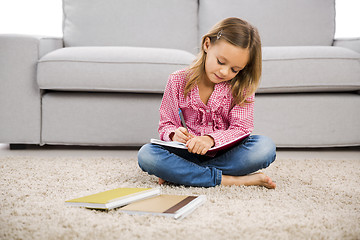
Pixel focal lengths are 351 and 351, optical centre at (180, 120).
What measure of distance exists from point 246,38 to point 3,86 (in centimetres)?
126

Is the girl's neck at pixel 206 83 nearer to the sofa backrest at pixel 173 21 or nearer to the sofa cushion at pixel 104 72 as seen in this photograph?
the sofa cushion at pixel 104 72

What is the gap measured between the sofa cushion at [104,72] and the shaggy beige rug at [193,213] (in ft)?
1.52

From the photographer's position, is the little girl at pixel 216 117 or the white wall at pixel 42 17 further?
the white wall at pixel 42 17

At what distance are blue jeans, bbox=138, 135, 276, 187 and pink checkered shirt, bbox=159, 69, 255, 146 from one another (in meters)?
0.07

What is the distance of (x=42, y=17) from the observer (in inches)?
103

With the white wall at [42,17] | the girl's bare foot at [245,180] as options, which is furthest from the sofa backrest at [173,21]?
the girl's bare foot at [245,180]

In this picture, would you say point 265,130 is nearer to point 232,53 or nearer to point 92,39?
point 232,53

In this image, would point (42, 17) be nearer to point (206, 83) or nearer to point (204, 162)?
point (206, 83)

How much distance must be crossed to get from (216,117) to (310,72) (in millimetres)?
747

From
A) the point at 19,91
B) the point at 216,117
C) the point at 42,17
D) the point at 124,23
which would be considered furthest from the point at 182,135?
the point at 42,17

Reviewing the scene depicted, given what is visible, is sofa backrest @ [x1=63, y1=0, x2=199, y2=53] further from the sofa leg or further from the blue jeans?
the blue jeans

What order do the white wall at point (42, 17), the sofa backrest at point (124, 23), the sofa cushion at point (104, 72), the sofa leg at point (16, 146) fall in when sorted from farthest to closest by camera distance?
the white wall at point (42, 17) → the sofa backrest at point (124, 23) → the sofa leg at point (16, 146) → the sofa cushion at point (104, 72)

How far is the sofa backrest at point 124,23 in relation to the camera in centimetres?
219

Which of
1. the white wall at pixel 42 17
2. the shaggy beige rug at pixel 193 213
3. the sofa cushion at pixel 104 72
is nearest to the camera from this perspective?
the shaggy beige rug at pixel 193 213
